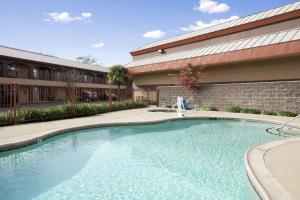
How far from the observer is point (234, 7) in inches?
654

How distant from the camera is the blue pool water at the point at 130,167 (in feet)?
15.0

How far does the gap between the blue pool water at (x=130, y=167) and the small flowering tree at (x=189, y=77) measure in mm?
8656

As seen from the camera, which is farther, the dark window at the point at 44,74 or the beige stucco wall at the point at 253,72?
the dark window at the point at 44,74

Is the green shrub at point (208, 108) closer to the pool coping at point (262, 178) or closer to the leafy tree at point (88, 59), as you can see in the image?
the pool coping at point (262, 178)

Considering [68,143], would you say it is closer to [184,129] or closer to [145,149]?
[145,149]

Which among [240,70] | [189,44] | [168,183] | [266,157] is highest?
[189,44]

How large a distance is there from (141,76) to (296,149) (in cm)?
2027

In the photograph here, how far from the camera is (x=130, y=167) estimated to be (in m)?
5.97

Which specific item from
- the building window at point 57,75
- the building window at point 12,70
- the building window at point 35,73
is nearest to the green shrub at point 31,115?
the building window at point 12,70

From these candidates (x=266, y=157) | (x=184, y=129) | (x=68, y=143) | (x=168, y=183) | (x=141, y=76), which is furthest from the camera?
(x=141, y=76)

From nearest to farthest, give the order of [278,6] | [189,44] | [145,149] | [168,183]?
1. [168,183]
2. [145,149]
3. [278,6]
4. [189,44]

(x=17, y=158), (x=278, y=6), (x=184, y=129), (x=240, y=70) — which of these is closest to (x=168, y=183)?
(x=17, y=158)

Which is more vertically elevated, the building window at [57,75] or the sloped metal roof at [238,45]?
the sloped metal roof at [238,45]

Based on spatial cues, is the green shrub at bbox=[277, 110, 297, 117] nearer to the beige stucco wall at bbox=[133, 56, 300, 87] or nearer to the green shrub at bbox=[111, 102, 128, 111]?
the beige stucco wall at bbox=[133, 56, 300, 87]
